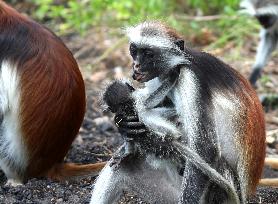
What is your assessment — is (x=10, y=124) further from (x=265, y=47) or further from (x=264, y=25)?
(x=265, y=47)

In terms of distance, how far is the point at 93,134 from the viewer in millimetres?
8094

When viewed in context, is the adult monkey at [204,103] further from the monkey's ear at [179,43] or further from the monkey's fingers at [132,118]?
the monkey's fingers at [132,118]

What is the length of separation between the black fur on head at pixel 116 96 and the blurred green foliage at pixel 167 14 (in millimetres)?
5271

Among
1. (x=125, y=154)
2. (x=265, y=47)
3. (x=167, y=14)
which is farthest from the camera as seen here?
(x=167, y=14)

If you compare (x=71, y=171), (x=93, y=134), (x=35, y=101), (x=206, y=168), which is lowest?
(x=93, y=134)

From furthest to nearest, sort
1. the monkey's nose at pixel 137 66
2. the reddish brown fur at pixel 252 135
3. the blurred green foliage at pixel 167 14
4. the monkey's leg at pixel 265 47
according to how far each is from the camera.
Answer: the blurred green foliage at pixel 167 14 → the monkey's leg at pixel 265 47 → the reddish brown fur at pixel 252 135 → the monkey's nose at pixel 137 66

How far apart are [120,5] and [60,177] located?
14.3ft

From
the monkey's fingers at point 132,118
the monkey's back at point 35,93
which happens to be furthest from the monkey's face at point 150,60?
the monkey's back at point 35,93

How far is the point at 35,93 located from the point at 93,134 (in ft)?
6.88

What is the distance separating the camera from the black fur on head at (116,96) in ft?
15.8

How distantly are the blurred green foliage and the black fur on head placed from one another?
527 centimetres

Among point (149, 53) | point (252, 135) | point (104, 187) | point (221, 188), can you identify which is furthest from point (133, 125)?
point (252, 135)

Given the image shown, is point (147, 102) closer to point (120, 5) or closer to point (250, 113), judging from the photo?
point (250, 113)

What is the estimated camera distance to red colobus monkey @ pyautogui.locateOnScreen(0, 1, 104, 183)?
240 inches
